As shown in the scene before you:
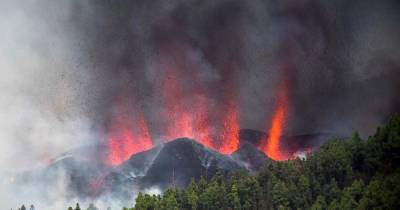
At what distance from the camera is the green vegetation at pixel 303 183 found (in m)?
75.7

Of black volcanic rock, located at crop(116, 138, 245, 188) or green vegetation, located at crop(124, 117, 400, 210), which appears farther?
black volcanic rock, located at crop(116, 138, 245, 188)

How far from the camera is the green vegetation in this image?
248 ft

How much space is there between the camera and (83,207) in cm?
10319

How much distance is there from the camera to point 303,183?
7719 centimetres

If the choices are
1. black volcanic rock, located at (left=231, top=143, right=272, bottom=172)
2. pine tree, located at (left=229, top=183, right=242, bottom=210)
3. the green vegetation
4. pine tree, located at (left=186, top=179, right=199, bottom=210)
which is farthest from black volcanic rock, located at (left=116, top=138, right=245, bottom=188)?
pine tree, located at (left=229, top=183, right=242, bottom=210)

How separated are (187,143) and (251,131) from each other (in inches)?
810

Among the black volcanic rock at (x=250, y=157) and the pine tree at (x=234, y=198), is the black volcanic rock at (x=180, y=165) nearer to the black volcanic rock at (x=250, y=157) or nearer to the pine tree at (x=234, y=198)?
the black volcanic rock at (x=250, y=157)

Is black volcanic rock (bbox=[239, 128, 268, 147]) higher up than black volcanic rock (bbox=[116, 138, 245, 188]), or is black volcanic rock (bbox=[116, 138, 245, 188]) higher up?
black volcanic rock (bbox=[239, 128, 268, 147])

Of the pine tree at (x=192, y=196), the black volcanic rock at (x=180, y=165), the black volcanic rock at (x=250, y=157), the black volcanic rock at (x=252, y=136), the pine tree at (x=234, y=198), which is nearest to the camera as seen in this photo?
the pine tree at (x=234, y=198)

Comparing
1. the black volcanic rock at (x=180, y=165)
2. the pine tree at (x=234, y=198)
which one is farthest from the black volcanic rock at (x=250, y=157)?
the pine tree at (x=234, y=198)

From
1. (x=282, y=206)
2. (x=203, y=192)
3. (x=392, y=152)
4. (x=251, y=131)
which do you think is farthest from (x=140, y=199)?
(x=251, y=131)

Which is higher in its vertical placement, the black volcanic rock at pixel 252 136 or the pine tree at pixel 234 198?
the black volcanic rock at pixel 252 136

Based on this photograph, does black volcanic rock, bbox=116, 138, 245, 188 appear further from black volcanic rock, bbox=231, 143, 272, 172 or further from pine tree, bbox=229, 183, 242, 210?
pine tree, bbox=229, 183, 242, 210

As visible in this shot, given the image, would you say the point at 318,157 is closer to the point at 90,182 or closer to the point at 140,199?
the point at 140,199
